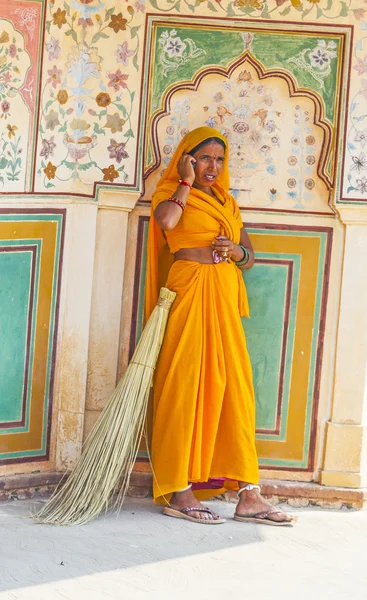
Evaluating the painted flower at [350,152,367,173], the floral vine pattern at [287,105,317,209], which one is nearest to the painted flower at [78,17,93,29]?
the floral vine pattern at [287,105,317,209]

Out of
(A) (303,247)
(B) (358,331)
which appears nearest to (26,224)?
(A) (303,247)

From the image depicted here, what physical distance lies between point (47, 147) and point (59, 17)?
65cm

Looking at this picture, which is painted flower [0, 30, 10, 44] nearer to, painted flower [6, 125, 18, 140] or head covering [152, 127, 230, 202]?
painted flower [6, 125, 18, 140]

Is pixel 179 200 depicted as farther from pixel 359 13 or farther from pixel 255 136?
pixel 359 13

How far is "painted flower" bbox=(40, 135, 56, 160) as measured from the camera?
497 centimetres

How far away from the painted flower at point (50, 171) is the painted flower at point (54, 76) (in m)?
0.40

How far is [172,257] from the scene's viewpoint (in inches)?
202

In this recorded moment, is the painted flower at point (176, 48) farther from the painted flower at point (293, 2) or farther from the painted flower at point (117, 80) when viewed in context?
the painted flower at point (293, 2)

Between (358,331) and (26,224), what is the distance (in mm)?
1805

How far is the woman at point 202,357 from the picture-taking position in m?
4.78

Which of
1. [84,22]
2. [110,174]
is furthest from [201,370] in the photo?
[84,22]

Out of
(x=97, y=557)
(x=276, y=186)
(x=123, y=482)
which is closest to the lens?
(x=97, y=557)

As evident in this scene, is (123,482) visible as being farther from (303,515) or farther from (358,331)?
(358,331)

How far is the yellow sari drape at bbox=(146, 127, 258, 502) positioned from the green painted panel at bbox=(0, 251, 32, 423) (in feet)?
2.31
